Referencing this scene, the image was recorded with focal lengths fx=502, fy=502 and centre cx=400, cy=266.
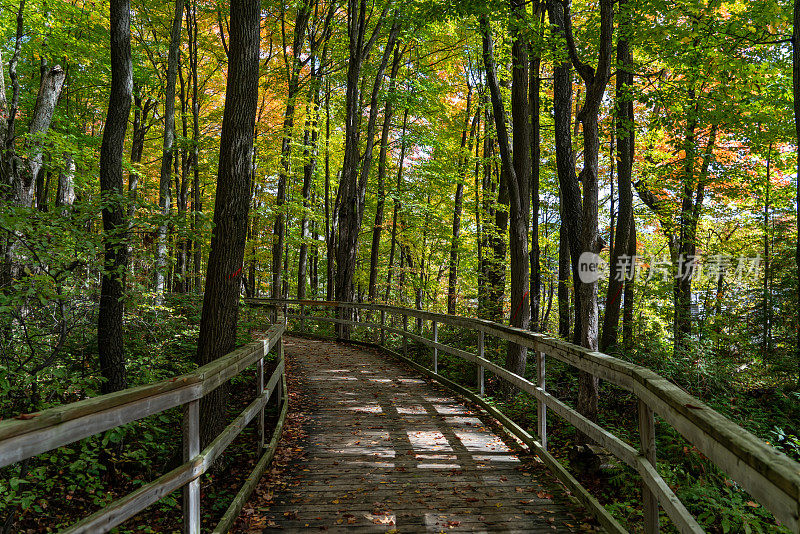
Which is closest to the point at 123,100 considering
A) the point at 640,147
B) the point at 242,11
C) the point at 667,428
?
the point at 242,11

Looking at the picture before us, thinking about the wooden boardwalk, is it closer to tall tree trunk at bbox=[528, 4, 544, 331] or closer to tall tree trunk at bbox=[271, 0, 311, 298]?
tall tree trunk at bbox=[528, 4, 544, 331]

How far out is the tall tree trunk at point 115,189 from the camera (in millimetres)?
6508

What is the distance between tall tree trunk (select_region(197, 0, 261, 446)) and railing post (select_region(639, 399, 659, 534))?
172 inches

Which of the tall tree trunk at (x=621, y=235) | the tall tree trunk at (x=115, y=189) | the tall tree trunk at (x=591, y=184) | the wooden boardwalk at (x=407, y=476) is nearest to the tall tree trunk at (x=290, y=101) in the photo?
the tall tree trunk at (x=115, y=189)

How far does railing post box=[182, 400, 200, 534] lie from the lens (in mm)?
2941

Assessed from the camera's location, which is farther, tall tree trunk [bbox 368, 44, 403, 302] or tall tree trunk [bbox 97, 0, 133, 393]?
tall tree trunk [bbox 368, 44, 403, 302]

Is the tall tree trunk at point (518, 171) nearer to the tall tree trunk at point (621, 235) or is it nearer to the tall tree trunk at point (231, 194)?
the tall tree trunk at point (621, 235)

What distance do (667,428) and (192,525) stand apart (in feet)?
22.6

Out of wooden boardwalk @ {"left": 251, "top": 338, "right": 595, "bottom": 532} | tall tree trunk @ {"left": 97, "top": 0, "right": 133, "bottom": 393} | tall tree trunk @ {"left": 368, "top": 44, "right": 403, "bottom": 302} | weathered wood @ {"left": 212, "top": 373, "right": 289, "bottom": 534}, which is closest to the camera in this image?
weathered wood @ {"left": 212, "top": 373, "right": 289, "bottom": 534}

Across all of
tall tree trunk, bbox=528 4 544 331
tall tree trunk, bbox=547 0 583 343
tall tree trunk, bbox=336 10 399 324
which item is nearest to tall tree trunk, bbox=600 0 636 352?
tall tree trunk, bbox=528 4 544 331

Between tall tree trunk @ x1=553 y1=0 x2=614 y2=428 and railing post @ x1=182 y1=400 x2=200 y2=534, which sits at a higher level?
tall tree trunk @ x1=553 y1=0 x2=614 y2=428

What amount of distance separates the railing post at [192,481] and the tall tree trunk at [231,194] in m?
2.73

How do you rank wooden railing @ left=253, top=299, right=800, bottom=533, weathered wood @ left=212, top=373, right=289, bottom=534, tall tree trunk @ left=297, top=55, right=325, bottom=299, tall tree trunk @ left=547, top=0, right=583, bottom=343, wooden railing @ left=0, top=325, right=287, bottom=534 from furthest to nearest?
tall tree trunk @ left=297, top=55, right=325, bottom=299 → tall tree trunk @ left=547, top=0, right=583, bottom=343 → weathered wood @ left=212, top=373, right=289, bottom=534 → wooden railing @ left=0, top=325, right=287, bottom=534 → wooden railing @ left=253, top=299, right=800, bottom=533

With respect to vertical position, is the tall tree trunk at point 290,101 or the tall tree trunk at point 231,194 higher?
the tall tree trunk at point 290,101
